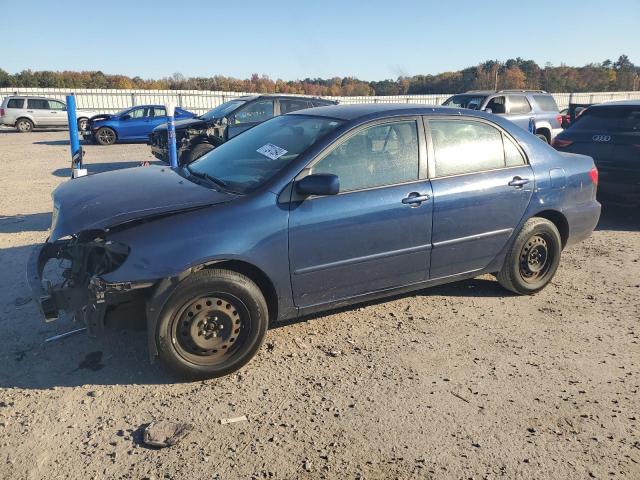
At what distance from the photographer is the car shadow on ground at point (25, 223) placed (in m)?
6.86

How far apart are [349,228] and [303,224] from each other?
0.37 m

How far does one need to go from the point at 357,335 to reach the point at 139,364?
1.63 metres

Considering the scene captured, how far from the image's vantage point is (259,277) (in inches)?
144

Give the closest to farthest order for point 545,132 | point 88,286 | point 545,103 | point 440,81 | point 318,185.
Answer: point 88,286 < point 318,185 < point 545,132 < point 545,103 < point 440,81

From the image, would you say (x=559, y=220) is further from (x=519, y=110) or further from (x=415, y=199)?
(x=519, y=110)

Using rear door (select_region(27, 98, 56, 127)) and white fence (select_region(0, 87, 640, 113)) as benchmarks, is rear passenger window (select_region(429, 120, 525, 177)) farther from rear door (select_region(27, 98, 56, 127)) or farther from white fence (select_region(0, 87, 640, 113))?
white fence (select_region(0, 87, 640, 113))

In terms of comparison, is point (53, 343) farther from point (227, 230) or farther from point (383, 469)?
point (383, 469)

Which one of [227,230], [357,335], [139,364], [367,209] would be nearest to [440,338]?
[357,335]

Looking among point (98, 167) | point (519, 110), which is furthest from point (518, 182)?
point (98, 167)

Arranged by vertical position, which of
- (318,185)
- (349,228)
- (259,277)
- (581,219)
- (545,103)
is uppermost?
(545,103)

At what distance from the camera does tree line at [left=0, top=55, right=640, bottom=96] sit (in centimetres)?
5125

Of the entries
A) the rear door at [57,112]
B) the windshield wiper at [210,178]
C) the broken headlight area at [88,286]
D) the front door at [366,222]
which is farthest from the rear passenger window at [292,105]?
the rear door at [57,112]

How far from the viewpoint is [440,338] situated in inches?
163

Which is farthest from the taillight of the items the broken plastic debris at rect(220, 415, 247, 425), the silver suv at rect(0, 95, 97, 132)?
the silver suv at rect(0, 95, 97, 132)
